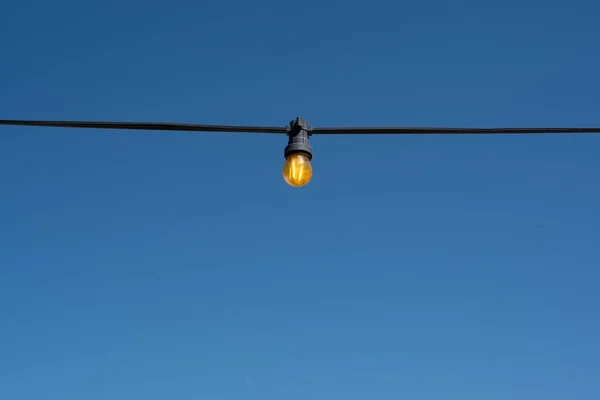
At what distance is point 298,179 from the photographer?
6719 millimetres

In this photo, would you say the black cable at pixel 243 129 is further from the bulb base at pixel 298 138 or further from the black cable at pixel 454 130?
the bulb base at pixel 298 138

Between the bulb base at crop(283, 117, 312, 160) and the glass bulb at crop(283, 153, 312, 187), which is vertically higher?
the bulb base at crop(283, 117, 312, 160)

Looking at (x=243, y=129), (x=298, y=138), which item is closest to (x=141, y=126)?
(x=243, y=129)

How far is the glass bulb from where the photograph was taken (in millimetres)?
6707

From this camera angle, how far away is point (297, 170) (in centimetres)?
670

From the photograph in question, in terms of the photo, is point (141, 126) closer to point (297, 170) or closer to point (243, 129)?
point (243, 129)

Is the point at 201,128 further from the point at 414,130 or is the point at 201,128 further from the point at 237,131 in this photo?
the point at 414,130

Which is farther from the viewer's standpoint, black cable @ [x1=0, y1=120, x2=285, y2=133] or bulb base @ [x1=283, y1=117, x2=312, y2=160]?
bulb base @ [x1=283, y1=117, x2=312, y2=160]

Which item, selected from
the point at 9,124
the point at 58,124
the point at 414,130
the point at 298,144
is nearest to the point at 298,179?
the point at 298,144

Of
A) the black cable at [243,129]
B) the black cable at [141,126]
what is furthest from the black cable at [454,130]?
the black cable at [141,126]

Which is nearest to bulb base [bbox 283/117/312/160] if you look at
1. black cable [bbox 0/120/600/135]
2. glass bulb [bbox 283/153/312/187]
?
glass bulb [bbox 283/153/312/187]

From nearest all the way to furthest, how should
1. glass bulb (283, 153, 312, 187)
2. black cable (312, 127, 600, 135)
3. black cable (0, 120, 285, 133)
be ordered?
black cable (0, 120, 285, 133) → black cable (312, 127, 600, 135) → glass bulb (283, 153, 312, 187)

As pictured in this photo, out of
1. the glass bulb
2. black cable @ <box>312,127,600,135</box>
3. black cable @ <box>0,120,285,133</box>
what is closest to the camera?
black cable @ <box>0,120,285,133</box>

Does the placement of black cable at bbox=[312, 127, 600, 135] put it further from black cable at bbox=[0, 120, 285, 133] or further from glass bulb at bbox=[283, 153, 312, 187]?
black cable at bbox=[0, 120, 285, 133]
